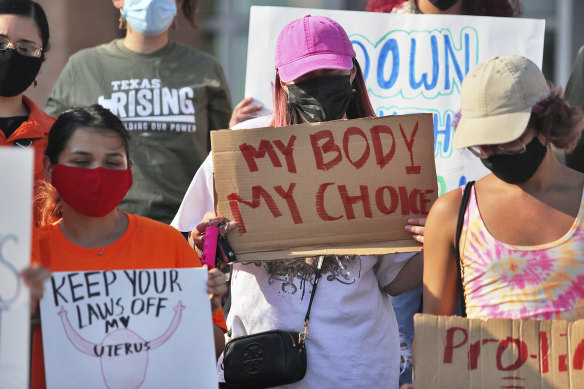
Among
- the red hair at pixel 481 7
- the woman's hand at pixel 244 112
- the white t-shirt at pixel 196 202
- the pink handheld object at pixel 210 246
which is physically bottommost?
the pink handheld object at pixel 210 246

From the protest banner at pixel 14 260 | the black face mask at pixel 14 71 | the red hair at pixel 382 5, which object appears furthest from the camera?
the red hair at pixel 382 5

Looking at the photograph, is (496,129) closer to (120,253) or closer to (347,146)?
(347,146)

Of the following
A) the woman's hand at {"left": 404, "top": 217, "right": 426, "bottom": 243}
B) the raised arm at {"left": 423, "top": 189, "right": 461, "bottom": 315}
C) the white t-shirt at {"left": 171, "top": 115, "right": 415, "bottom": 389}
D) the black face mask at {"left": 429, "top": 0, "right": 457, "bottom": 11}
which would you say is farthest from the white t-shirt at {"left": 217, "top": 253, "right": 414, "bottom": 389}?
the black face mask at {"left": 429, "top": 0, "right": 457, "bottom": 11}

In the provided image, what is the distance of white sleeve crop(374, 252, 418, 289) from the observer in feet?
11.7

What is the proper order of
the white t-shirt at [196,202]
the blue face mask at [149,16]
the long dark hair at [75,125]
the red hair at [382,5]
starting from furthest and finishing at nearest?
the red hair at [382,5] → the blue face mask at [149,16] → the white t-shirt at [196,202] → the long dark hair at [75,125]

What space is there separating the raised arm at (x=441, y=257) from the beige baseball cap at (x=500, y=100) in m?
0.22

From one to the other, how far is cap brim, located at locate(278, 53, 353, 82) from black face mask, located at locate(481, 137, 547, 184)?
2.32 ft

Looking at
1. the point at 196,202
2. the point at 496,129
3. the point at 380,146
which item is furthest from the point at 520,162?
the point at 196,202

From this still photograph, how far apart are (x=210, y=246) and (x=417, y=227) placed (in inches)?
28.5

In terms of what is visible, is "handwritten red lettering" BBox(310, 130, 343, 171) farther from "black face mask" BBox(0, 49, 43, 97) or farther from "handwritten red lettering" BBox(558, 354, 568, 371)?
"black face mask" BBox(0, 49, 43, 97)

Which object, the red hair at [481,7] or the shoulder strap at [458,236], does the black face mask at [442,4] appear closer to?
the red hair at [481,7]

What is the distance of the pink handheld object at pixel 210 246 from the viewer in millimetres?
3352

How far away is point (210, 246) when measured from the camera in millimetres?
3369

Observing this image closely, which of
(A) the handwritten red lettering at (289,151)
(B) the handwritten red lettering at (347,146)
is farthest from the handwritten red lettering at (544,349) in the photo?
(A) the handwritten red lettering at (289,151)
